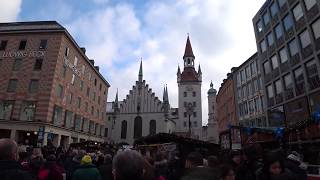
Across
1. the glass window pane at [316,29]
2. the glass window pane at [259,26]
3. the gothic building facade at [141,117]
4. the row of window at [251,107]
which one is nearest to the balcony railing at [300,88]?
the glass window pane at [316,29]

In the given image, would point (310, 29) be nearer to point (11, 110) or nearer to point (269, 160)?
point (269, 160)

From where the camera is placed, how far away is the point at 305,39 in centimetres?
2338

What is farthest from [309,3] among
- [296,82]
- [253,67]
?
[253,67]

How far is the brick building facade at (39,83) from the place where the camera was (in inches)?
1148

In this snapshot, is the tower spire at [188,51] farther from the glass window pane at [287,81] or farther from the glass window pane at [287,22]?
the glass window pane at [287,81]

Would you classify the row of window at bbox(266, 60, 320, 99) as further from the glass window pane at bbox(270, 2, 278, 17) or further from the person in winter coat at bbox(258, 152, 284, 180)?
the person in winter coat at bbox(258, 152, 284, 180)

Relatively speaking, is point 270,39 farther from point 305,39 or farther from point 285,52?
point 305,39

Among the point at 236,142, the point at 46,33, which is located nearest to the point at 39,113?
the point at 46,33

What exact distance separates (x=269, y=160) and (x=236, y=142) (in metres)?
19.4

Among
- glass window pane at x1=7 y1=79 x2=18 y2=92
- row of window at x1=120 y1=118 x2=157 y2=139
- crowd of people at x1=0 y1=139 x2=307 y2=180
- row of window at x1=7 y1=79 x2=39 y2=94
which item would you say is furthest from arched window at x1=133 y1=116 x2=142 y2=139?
crowd of people at x1=0 y1=139 x2=307 y2=180

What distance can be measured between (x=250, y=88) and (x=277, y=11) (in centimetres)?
1371

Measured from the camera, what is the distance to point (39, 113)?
29.0 metres

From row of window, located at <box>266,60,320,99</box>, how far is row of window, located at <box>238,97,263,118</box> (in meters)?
5.60

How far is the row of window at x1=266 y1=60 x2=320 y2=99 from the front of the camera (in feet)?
72.4
